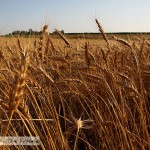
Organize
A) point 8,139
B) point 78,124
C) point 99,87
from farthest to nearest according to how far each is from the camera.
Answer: point 99,87
point 8,139
point 78,124

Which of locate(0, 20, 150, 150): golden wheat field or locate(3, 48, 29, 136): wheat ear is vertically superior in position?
locate(3, 48, 29, 136): wheat ear

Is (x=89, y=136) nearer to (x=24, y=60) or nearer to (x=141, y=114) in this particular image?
(x=141, y=114)

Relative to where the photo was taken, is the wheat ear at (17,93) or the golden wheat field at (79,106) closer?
the wheat ear at (17,93)

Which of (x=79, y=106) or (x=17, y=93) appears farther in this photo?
(x=79, y=106)

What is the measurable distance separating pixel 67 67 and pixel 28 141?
3.81 ft

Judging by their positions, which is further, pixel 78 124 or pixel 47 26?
pixel 47 26

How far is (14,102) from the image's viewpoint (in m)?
0.66

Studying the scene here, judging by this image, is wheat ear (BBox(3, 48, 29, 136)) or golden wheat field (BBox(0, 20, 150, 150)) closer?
wheat ear (BBox(3, 48, 29, 136))

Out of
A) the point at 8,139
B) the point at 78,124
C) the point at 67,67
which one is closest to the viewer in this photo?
the point at 78,124

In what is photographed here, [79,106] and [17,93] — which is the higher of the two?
[17,93]

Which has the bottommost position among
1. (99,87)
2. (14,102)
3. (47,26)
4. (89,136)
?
(89,136)

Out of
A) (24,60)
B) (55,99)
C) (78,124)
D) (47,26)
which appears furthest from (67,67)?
(24,60)

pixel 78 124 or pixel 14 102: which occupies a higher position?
pixel 14 102

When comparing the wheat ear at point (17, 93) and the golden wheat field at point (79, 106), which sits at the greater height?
the wheat ear at point (17, 93)
